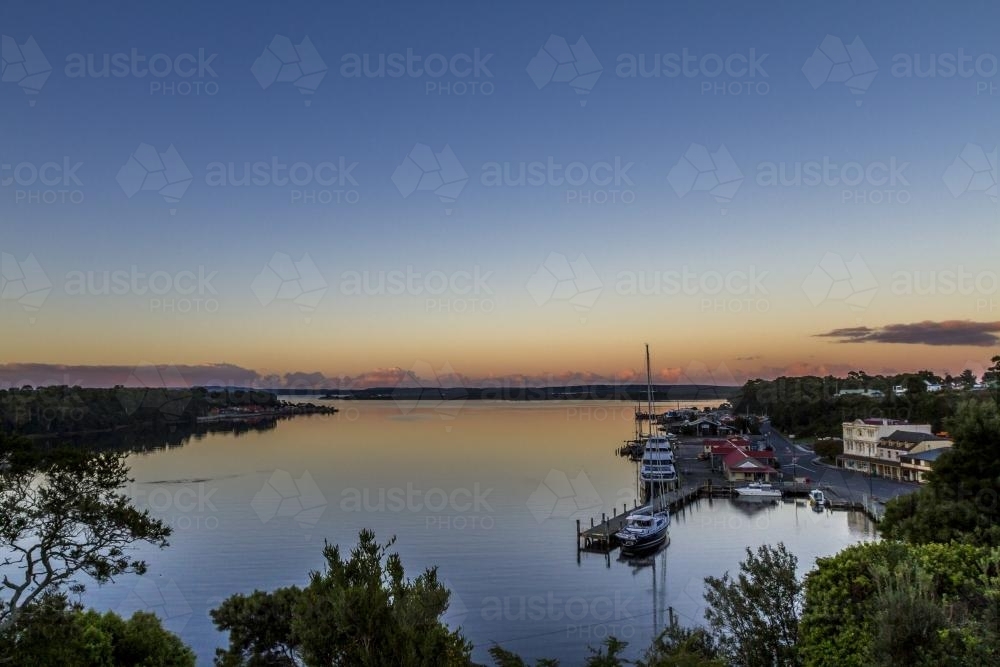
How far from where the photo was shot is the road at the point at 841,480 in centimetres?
4584

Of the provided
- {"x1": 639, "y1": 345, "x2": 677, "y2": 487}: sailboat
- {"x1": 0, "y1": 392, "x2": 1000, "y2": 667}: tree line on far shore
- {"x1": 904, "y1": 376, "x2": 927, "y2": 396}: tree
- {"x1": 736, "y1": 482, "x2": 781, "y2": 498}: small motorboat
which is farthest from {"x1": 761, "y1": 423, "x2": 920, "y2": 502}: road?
{"x1": 0, "y1": 392, "x2": 1000, "y2": 667}: tree line on far shore

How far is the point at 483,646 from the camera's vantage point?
866 inches

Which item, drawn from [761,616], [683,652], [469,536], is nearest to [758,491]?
[469,536]

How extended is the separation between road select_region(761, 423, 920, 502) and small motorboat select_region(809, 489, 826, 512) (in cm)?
207

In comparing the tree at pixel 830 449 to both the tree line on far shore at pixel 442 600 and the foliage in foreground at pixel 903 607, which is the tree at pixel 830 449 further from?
the foliage in foreground at pixel 903 607

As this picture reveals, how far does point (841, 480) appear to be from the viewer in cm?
5325

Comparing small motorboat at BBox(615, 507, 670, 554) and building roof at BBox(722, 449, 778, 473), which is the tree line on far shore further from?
building roof at BBox(722, 449, 778, 473)

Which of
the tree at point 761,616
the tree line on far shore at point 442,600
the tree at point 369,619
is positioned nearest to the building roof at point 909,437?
the tree line on far shore at point 442,600

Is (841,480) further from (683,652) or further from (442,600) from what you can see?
(442,600)

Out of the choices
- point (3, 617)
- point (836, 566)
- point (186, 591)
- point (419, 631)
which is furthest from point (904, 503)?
point (186, 591)

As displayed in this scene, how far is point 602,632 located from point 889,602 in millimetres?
18383

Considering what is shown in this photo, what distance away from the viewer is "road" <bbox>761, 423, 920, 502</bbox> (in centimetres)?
4584

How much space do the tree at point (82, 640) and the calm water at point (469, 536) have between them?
7544 mm

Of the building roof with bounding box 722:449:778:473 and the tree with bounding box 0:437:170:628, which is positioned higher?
the tree with bounding box 0:437:170:628
